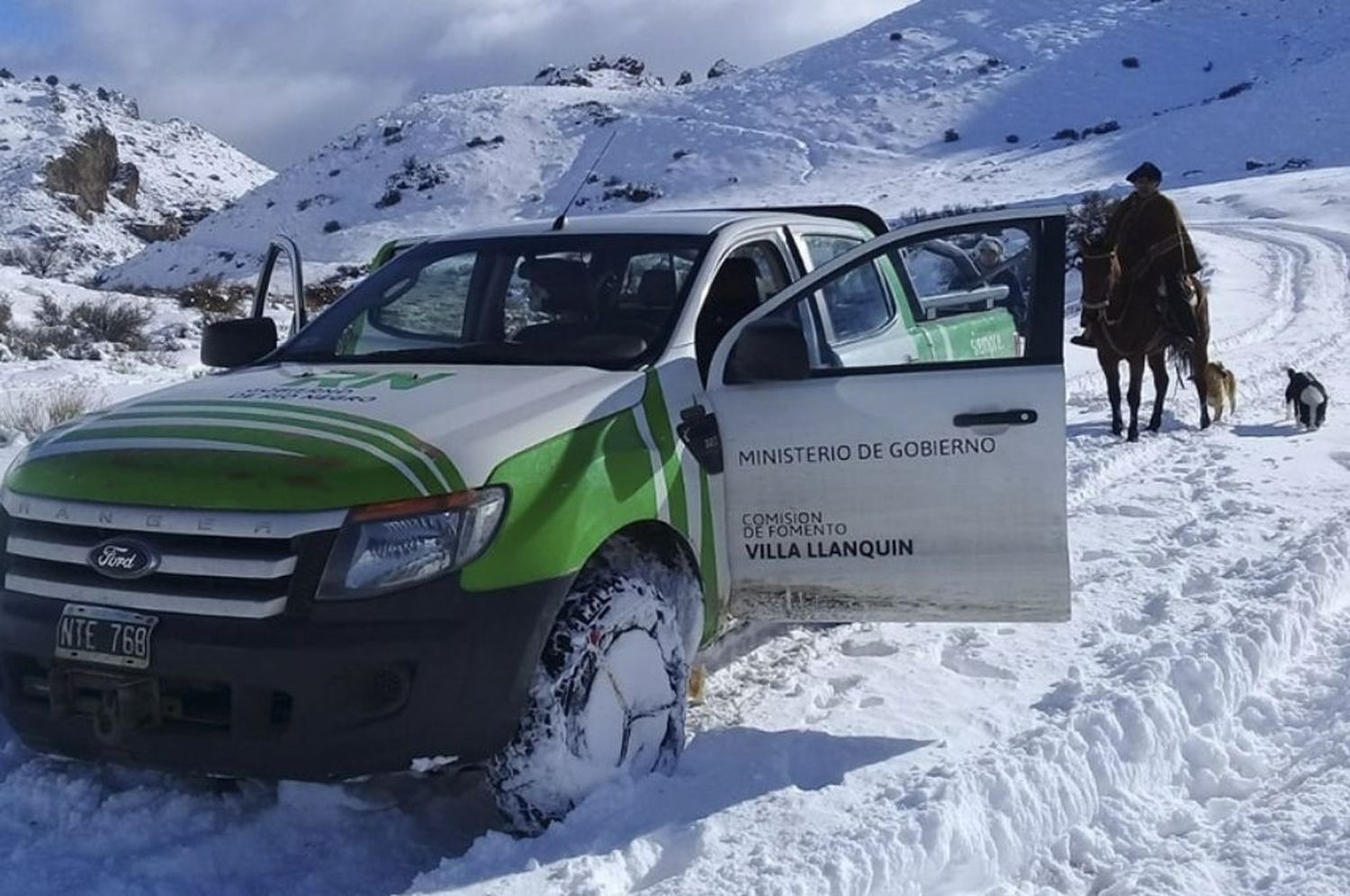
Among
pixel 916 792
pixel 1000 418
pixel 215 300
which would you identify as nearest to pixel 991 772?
pixel 916 792

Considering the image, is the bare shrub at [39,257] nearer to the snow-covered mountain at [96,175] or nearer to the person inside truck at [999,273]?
the snow-covered mountain at [96,175]

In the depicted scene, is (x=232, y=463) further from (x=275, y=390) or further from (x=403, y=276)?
(x=403, y=276)

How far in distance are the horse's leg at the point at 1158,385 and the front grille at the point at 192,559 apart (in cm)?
832

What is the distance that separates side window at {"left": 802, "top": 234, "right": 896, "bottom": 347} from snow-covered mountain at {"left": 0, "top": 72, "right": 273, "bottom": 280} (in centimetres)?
6503

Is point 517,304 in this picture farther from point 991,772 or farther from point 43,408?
point 43,408

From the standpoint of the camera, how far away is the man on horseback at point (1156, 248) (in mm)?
10125

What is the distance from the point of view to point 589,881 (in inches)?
138

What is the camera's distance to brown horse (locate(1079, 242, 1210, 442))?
10.2 meters

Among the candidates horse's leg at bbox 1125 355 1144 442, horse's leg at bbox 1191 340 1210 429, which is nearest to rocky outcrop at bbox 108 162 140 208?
horse's leg at bbox 1125 355 1144 442

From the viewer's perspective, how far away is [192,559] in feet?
11.7

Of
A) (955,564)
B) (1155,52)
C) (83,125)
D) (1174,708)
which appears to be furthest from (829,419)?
(83,125)

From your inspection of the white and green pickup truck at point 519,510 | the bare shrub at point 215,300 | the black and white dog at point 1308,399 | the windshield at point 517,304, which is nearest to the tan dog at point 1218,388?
the black and white dog at point 1308,399

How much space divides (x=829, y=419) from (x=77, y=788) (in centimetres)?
247

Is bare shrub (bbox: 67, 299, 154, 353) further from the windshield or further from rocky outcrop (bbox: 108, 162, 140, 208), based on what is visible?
rocky outcrop (bbox: 108, 162, 140, 208)
